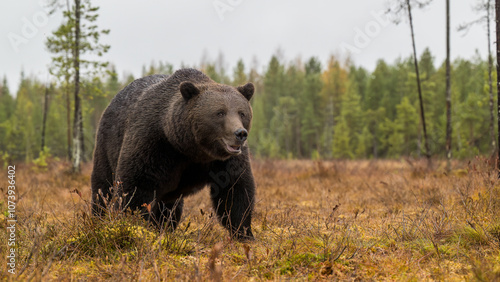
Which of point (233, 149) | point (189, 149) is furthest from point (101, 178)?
point (233, 149)

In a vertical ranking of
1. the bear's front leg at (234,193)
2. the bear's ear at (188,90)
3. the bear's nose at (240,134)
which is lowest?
the bear's front leg at (234,193)

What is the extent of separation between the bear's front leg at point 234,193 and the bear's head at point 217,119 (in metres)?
0.31

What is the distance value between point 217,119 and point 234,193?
3.06ft

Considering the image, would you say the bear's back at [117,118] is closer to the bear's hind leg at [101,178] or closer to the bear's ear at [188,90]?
the bear's hind leg at [101,178]

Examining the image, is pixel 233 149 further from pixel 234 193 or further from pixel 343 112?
pixel 343 112

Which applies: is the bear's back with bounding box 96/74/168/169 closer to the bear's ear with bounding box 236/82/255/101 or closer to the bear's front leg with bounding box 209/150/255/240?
the bear's ear with bounding box 236/82/255/101

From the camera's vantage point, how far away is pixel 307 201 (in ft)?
26.0

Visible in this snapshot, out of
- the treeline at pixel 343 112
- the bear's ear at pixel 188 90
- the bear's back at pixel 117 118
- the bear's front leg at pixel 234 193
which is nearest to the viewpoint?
the bear's ear at pixel 188 90

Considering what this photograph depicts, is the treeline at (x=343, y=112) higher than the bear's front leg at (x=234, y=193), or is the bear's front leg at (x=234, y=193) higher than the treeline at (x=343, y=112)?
the treeline at (x=343, y=112)

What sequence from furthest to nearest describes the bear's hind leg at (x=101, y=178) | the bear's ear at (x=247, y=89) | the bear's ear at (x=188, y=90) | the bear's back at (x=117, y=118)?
the bear's hind leg at (x=101, y=178), the bear's back at (x=117, y=118), the bear's ear at (x=247, y=89), the bear's ear at (x=188, y=90)

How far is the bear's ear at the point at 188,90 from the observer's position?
421 cm

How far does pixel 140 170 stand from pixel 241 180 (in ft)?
3.73

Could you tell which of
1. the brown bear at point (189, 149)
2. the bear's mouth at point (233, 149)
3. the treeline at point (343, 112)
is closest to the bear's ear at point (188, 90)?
the brown bear at point (189, 149)

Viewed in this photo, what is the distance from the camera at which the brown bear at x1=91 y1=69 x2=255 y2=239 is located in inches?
160
